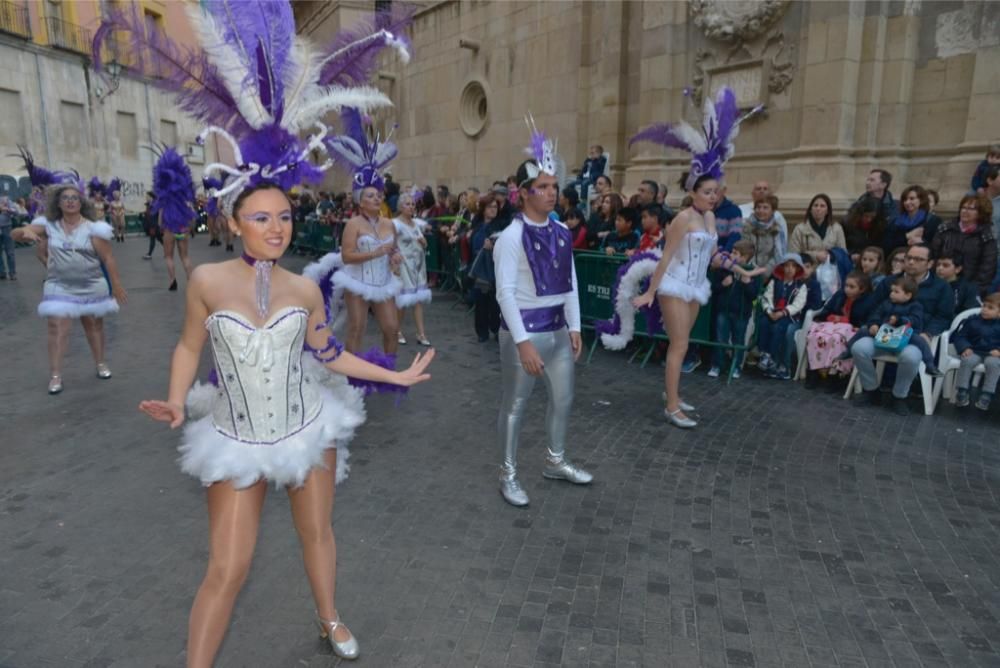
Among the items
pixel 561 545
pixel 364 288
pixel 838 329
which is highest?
pixel 364 288

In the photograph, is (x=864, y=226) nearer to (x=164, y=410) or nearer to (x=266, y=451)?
(x=266, y=451)

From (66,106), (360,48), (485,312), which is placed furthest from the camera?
(66,106)

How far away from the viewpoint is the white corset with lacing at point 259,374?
2553 mm

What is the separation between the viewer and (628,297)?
689 centimetres

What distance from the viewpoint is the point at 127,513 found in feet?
14.2

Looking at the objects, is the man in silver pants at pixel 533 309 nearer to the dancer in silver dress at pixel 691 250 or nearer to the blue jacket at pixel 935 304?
the dancer in silver dress at pixel 691 250


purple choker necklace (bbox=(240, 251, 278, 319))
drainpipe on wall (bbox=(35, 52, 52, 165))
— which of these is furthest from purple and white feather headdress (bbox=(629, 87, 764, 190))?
drainpipe on wall (bbox=(35, 52, 52, 165))

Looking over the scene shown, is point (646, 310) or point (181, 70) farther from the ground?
point (181, 70)

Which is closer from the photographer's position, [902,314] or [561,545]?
[561,545]

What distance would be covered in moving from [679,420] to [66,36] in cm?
3435

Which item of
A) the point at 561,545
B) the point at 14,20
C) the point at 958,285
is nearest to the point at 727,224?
the point at 958,285

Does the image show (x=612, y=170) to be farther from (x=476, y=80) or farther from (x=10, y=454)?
(x=10, y=454)

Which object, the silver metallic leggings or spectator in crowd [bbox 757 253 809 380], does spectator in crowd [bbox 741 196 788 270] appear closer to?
spectator in crowd [bbox 757 253 809 380]

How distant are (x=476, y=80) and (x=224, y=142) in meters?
16.9
